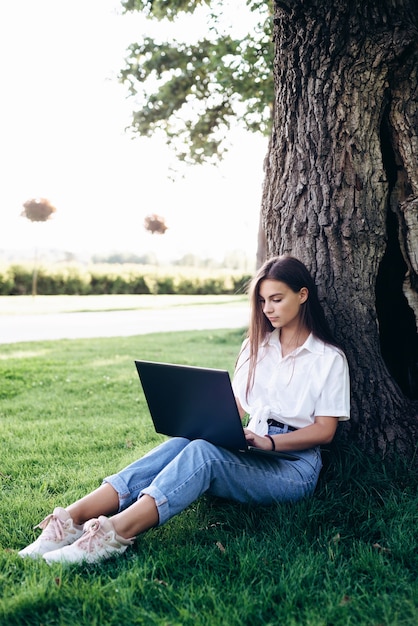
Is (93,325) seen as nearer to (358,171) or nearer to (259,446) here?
(358,171)

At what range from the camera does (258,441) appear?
2670 millimetres

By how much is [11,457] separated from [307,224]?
2550mm

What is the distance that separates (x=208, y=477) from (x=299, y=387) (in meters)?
0.67

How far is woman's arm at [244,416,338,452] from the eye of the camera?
106 inches

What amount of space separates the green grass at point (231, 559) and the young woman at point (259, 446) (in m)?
0.12

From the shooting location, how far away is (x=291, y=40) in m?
3.36

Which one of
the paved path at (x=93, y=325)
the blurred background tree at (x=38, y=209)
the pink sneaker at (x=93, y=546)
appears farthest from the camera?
the blurred background tree at (x=38, y=209)

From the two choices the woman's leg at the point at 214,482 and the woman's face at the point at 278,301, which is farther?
the woman's face at the point at 278,301

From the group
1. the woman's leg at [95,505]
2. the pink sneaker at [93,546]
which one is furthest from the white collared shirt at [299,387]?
the pink sneaker at [93,546]

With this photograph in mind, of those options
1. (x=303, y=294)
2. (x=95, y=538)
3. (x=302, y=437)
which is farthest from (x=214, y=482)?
(x=303, y=294)

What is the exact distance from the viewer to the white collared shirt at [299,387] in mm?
2797

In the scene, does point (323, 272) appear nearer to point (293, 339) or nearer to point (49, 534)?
point (293, 339)

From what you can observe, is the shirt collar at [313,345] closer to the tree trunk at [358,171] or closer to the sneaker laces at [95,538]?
the tree trunk at [358,171]

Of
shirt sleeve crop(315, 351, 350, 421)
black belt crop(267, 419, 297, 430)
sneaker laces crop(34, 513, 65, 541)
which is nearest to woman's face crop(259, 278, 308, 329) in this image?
shirt sleeve crop(315, 351, 350, 421)
